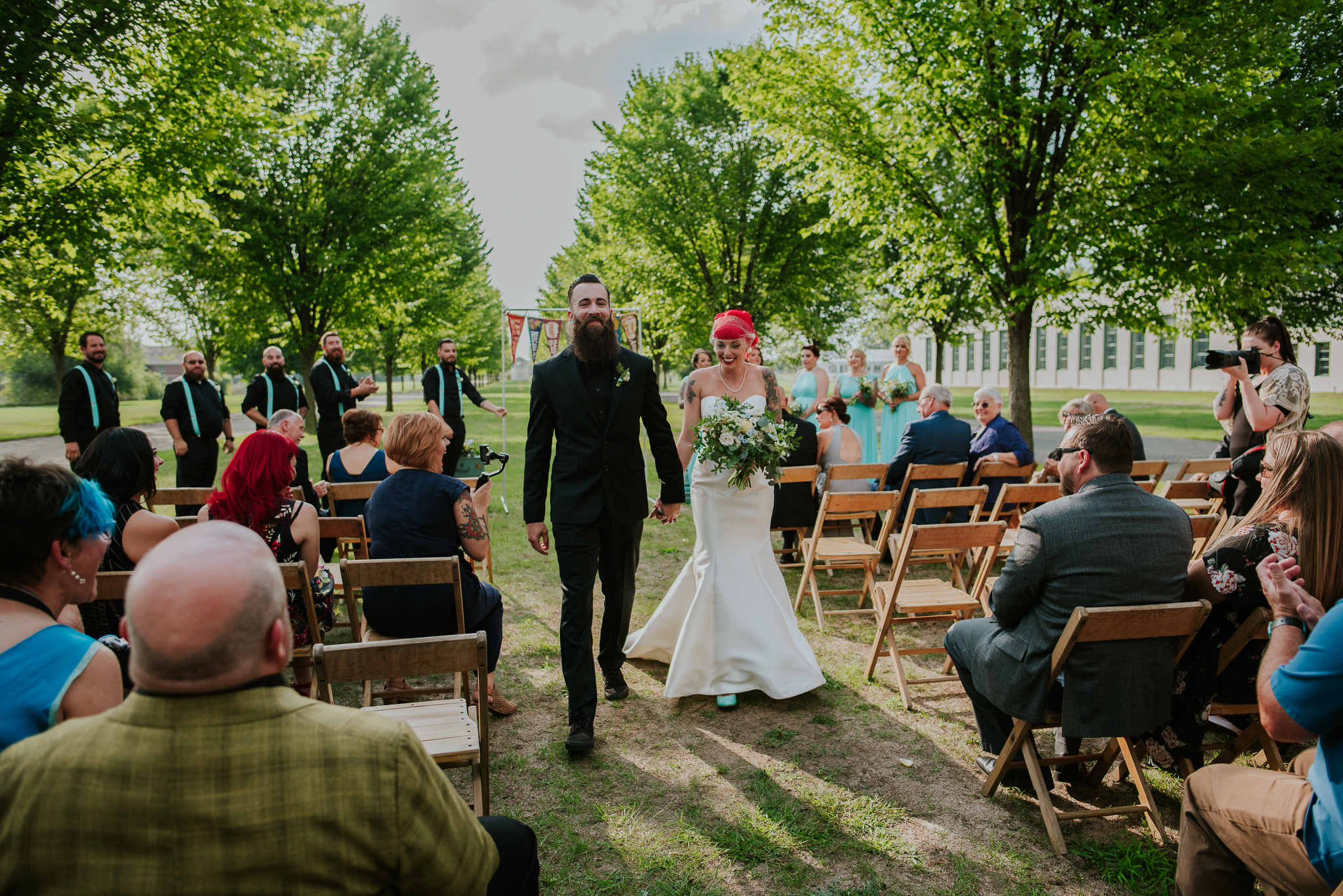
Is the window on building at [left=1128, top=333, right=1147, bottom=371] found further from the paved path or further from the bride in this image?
the bride

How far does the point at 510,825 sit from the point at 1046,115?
13199 mm

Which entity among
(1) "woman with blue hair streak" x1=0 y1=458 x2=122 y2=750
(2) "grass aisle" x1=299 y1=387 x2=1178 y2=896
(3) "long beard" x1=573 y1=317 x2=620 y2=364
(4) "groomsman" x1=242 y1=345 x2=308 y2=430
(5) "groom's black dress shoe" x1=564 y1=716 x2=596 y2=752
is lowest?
(2) "grass aisle" x1=299 y1=387 x2=1178 y2=896

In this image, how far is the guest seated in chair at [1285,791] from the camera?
6.64 ft

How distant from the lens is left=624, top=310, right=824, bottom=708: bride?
4.62 meters

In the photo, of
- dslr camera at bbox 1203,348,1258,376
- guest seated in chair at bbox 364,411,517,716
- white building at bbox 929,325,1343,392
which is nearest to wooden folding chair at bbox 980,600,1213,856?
guest seated in chair at bbox 364,411,517,716

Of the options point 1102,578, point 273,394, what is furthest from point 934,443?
point 273,394

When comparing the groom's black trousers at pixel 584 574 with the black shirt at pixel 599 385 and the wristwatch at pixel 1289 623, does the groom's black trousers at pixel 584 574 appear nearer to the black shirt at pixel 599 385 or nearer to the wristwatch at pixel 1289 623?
the black shirt at pixel 599 385

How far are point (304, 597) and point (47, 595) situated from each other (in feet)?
6.12

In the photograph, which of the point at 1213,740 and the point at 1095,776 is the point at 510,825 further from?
the point at 1213,740

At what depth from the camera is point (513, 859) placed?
2061 mm

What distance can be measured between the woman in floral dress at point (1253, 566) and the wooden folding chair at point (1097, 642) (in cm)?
20

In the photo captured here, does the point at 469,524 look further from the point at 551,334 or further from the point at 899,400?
the point at 899,400

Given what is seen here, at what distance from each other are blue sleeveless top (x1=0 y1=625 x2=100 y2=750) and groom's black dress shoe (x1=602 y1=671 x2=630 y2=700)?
10.4 feet

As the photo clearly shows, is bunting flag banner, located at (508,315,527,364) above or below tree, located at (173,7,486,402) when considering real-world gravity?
below
